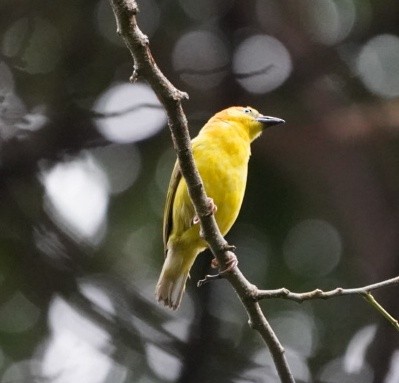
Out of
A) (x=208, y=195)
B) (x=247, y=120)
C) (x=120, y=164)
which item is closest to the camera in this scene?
(x=208, y=195)

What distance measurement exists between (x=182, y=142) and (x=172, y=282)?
75.0 inches

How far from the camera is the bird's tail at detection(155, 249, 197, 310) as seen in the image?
495cm

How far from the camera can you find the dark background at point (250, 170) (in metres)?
5.69

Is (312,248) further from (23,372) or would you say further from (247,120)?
(23,372)

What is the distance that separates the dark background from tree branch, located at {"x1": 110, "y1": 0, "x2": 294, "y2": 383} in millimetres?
1930

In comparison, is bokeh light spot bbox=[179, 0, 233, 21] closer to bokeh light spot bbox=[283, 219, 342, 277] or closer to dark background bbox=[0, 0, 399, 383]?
dark background bbox=[0, 0, 399, 383]

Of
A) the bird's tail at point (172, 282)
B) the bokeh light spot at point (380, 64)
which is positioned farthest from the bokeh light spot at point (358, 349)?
the bokeh light spot at point (380, 64)

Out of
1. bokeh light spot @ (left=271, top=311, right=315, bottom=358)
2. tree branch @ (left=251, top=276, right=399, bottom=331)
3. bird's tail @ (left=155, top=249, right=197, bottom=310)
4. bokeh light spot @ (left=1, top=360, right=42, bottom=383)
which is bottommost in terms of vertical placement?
bokeh light spot @ (left=1, top=360, right=42, bottom=383)

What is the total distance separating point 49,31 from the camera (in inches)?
262

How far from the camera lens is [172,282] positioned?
4969 mm

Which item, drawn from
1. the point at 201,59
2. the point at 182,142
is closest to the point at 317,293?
the point at 182,142

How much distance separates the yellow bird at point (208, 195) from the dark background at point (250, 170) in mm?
504

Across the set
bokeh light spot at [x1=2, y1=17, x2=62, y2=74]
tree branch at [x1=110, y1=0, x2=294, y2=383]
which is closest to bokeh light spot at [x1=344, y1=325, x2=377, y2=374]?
tree branch at [x1=110, y1=0, x2=294, y2=383]

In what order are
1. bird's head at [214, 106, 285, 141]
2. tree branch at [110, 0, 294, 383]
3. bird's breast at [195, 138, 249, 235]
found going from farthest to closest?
bird's head at [214, 106, 285, 141]
bird's breast at [195, 138, 249, 235]
tree branch at [110, 0, 294, 383]
